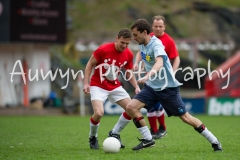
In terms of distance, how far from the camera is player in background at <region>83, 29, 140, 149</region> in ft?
33.3

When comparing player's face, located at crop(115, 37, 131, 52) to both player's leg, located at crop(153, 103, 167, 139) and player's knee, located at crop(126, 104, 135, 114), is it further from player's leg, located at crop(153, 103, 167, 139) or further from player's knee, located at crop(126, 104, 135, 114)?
player's leg, located at crop(153, 103, 167, 139)

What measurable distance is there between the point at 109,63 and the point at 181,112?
170 cm

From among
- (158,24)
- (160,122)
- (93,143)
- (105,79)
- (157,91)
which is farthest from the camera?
(160,122)

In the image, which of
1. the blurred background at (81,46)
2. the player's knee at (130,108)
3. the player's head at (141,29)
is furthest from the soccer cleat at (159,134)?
the blurred background at (81,46)

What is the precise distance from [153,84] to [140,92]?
29 centimetres

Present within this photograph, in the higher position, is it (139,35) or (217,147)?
(139,35)

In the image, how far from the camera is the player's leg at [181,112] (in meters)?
9.33

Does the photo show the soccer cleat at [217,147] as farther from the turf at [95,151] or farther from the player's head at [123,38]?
the player's head at [123,38]

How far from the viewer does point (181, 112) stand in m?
9.32

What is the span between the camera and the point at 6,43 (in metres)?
23.6

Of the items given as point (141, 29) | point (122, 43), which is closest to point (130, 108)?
point (122, 43)

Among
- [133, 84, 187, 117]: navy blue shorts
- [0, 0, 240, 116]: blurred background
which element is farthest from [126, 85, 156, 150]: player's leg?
[0, 0, 240, 116]: blurred background

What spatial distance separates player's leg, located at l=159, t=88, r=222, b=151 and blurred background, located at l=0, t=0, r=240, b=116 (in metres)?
7.74

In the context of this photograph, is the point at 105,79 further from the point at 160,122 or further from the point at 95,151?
the point at 160,122
